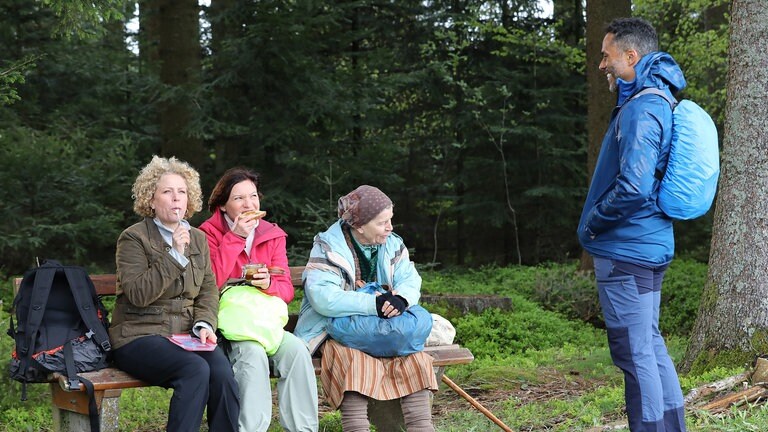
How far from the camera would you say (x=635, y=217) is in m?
3.97

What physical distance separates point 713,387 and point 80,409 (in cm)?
355

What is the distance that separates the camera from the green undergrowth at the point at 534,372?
5.19 m

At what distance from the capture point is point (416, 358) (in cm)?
445

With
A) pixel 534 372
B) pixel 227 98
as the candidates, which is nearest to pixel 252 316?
pixel 534 372

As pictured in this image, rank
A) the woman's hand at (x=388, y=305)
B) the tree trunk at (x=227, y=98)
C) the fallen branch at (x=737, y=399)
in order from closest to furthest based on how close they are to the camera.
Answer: the woman's hand at (x=388, y=305)
the fallen branch at (x=737, y=399)
the tree trunk at (x=227, y=98)

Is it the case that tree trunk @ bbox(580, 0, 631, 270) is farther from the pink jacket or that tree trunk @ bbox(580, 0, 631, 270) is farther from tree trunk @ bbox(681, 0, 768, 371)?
the pink jacket

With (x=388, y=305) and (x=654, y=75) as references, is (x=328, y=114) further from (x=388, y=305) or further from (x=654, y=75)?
(x=654, y=75)

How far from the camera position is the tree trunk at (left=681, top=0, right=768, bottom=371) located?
5.71m

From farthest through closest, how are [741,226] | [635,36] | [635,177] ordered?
1. [741,226]
2. [635,36]
3. [635,177]

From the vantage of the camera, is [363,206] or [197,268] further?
[363,206]

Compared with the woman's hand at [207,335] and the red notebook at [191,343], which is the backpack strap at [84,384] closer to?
the red notebook at [191,343]

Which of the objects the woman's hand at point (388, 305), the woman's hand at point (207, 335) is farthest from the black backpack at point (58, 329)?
the woman's hand at point (388, 305)

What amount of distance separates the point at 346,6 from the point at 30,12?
160 inches

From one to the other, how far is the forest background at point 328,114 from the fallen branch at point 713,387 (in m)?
5.30
